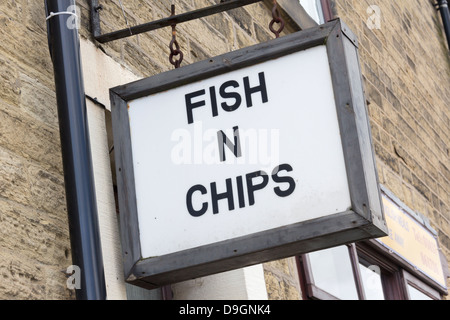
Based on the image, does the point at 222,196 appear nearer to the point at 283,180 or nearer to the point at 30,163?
the point at 283,180

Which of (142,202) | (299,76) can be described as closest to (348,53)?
(299,76)

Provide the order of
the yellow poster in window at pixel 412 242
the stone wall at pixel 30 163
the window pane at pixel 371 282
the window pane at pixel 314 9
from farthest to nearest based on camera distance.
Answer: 1. the window pane at pixel 314 9
2. the yellow poster in window at pixel 412 242
3. the window pane at pixel 371 282
4. the stone wall at pixel 30 163

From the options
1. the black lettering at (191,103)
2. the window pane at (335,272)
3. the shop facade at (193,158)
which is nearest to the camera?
the shop facade at (193,158)

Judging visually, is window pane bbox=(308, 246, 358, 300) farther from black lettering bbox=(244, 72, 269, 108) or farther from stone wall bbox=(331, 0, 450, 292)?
black lettering bbox=(244, 72, 269, 108)

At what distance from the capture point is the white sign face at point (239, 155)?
9.16 feet

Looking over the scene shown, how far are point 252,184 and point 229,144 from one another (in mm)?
165

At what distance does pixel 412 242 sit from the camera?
597 centimetres

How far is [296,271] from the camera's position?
445 centimetres

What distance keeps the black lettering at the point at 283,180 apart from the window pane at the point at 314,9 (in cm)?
321

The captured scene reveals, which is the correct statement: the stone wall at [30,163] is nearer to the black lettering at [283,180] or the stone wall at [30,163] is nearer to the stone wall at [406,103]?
the black lettering at [283,180]

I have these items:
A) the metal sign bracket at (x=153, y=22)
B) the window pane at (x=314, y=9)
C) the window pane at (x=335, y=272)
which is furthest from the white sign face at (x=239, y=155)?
the window pane at (x=314, y=9)

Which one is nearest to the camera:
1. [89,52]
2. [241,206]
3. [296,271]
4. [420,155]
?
[241,206]

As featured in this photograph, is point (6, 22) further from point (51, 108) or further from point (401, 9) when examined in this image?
point (401, 9)
